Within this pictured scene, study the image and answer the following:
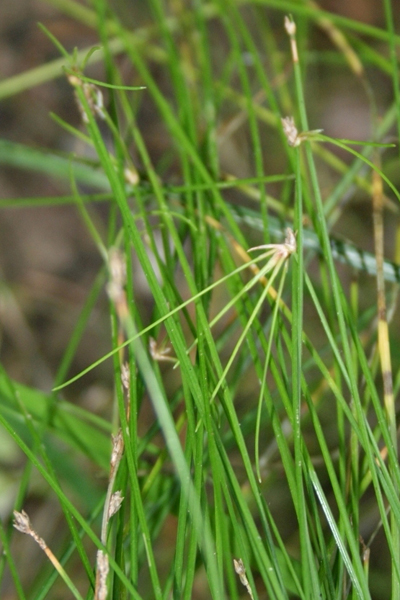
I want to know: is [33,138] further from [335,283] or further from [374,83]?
[335,283]

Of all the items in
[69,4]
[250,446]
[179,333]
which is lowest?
[250,446]

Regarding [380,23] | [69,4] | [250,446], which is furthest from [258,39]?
[250,446]

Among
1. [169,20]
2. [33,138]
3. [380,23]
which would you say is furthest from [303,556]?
[380,23]

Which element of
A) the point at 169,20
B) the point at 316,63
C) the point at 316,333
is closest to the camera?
the point at 169,20

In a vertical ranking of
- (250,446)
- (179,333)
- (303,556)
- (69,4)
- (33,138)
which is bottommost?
(250,446)

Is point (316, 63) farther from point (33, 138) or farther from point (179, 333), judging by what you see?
point (179, 333)

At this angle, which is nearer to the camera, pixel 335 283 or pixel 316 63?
pixel 335 283

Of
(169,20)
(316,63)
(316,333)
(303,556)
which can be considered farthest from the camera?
Result: (316,63)

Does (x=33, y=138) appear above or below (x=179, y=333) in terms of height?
above

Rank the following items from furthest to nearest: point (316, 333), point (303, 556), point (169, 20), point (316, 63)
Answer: point (316, 63) < point (316, 333) < point (169, 20) < point (303, 556)
